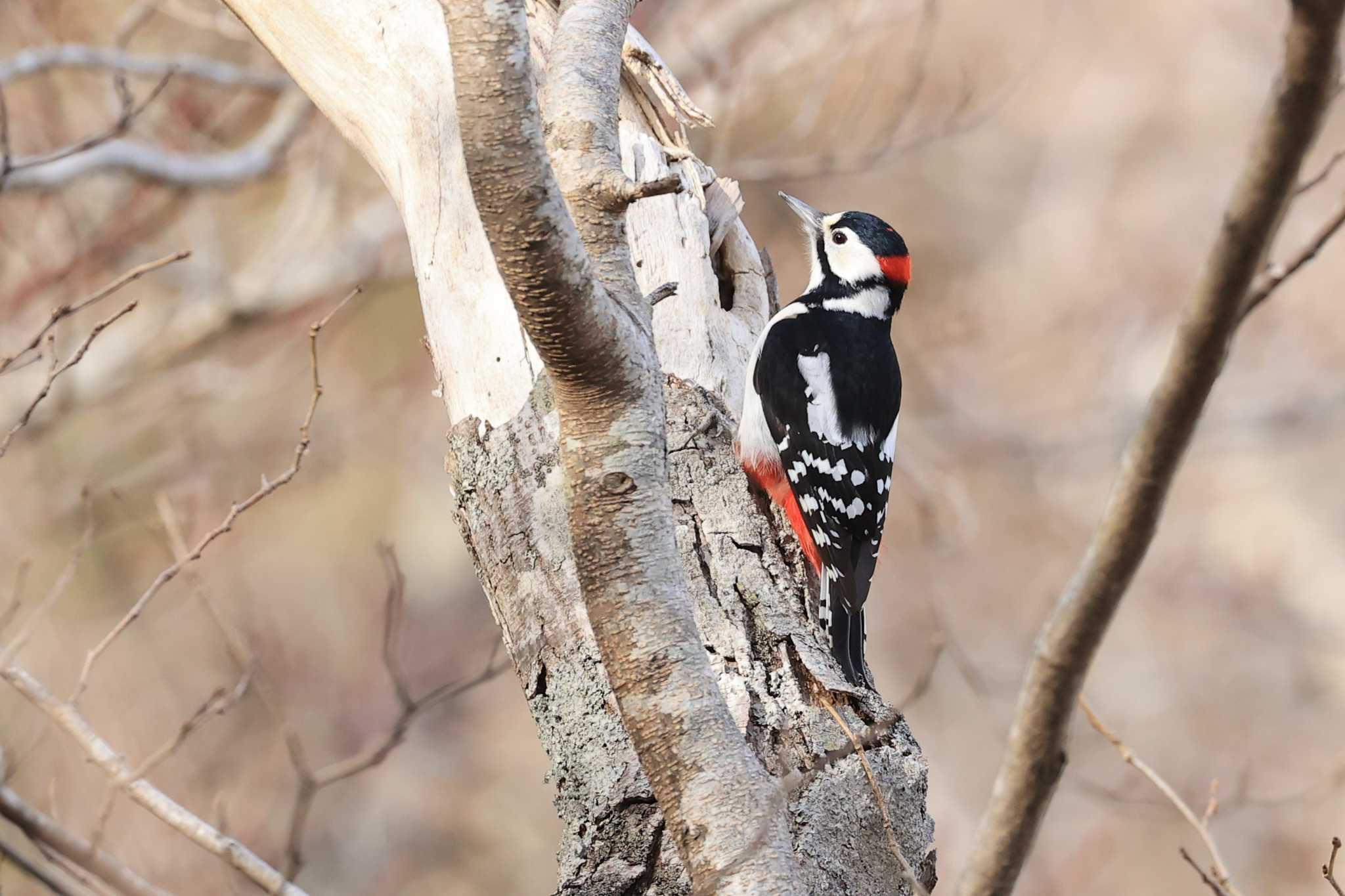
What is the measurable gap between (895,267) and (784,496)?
1.31 meters

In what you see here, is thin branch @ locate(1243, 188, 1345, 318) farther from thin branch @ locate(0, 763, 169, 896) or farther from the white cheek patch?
the white cheek patch

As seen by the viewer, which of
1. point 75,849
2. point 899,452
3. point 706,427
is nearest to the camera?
point 75,849

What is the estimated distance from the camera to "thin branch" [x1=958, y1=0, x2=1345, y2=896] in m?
0.94

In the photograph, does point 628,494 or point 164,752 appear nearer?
point 628,494

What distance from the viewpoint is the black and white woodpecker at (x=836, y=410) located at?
2936 mm

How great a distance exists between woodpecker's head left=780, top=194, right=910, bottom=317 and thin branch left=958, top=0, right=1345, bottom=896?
2995 millimetres

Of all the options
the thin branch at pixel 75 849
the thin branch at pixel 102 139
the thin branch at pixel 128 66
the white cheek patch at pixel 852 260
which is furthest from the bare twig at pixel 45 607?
the white cheek patch at pixel 852 260

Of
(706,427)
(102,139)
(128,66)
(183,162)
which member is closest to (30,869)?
(706,427)

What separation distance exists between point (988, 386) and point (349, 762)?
9.00 metres

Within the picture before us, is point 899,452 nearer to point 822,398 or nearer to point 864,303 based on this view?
point 864,303

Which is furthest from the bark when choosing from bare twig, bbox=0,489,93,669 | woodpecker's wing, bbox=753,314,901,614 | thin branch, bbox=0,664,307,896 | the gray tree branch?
bare twig, bbox=0,489,93,669

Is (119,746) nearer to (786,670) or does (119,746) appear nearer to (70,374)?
(70,374)

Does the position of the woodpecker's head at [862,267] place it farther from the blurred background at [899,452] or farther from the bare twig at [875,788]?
the bare twig at [875,788]

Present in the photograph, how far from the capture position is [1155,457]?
1037 millimetres
